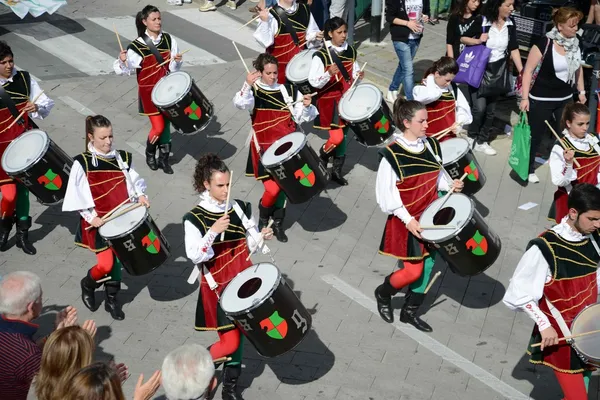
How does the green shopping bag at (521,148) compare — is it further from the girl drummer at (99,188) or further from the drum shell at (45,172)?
the drum shell at (45,172)

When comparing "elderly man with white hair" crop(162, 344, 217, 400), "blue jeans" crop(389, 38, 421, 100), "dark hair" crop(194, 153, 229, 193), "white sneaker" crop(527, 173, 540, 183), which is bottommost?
"white sneaker" crop(527, 173, 540, 183)

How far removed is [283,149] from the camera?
7.80 metres

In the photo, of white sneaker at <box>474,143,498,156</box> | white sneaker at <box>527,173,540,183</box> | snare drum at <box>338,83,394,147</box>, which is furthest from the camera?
white sneaker at <box>474,143,498,156</box>

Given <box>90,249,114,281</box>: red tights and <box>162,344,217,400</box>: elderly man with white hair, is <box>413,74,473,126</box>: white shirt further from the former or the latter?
<box>162,344,217,400</box>: elderly man with white hair

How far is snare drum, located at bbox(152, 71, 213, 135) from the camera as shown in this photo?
28.9ft

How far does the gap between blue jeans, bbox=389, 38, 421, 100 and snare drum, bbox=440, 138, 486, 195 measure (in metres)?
3.07

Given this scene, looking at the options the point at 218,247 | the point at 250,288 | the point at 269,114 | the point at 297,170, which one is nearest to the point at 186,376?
the point at 250,288

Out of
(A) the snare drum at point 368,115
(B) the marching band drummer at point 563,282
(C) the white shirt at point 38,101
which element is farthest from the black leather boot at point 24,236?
(B) the marching band drummer at point 563,282

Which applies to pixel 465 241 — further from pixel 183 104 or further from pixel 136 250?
pixel 183 104

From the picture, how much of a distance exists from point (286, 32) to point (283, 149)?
2.75 meters

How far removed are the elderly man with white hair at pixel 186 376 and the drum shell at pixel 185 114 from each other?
14.9ft

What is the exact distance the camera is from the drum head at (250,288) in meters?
5.72

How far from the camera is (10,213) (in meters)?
8.20

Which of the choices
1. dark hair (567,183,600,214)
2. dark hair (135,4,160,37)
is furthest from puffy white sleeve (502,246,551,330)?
dark hair (135,4,160,37)
